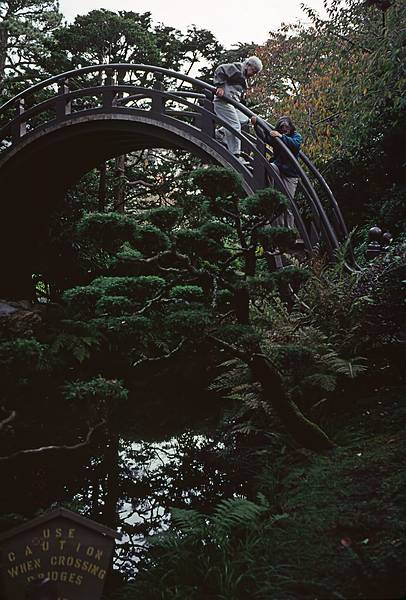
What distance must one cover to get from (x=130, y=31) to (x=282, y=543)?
46.9 feet

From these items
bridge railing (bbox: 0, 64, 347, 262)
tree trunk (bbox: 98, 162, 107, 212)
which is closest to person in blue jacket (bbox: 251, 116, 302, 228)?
bridge railing (bbox: 0, 64, 347, 262)

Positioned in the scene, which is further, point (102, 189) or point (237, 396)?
point (102, 189)

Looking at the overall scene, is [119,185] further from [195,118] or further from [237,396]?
[237,396]

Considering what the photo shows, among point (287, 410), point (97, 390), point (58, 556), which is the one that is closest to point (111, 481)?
point (97, 390)

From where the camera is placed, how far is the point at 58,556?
308 centimetres

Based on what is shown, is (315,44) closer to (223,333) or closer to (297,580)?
(223,333)

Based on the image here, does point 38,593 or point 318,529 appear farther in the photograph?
point 318,529

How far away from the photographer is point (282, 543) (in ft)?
12.1

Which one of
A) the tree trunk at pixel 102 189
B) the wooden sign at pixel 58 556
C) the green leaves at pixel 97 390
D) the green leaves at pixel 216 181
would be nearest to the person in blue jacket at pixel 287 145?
the green leaves at pixel 216 181

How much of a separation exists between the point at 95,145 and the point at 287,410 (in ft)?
26.6

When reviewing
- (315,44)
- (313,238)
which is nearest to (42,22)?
(315,44)

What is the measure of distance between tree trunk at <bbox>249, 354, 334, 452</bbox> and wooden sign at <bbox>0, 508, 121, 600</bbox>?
2035 millimetres

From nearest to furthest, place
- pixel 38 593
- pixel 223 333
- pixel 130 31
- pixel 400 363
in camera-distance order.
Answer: pixel 38 593
pixel 223 333
pixel 400 363
pixel 130 31

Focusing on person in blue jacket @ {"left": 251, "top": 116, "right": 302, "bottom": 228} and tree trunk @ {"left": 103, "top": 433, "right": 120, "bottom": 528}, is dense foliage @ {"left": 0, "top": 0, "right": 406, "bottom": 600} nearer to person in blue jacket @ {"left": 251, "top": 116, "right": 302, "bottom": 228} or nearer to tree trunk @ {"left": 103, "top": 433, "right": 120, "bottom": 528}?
tree trunk @ {"left": 103, "top": 433, "right": 120, "bottom": 528}
